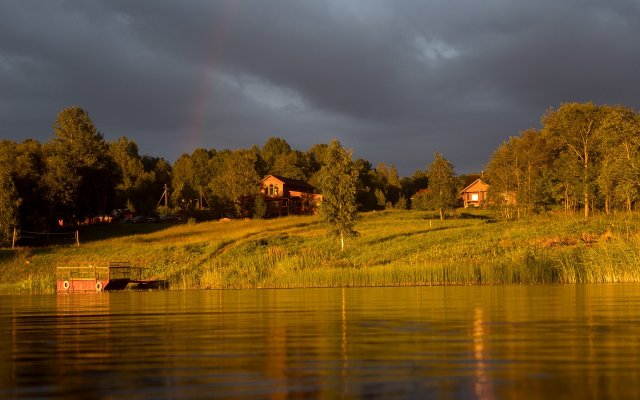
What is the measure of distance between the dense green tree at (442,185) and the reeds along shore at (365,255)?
10.4m

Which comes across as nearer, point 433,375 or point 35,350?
point 433,375

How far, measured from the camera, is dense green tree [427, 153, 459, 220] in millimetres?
104625

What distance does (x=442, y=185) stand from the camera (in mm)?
105438

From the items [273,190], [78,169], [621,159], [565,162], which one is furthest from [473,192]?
[621,159]

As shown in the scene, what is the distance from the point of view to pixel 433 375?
844 cm

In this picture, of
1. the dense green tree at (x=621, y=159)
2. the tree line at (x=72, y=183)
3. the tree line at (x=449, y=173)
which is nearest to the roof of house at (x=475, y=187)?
the tree line at (x=72, y=183)

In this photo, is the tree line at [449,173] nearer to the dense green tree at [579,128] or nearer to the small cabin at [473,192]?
the dense green tree at [579,128]

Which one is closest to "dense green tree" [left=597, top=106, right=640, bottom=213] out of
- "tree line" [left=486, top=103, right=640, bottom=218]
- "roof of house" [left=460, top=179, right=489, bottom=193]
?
"tree line" [left=486, top=103, right=640, bottom=218]

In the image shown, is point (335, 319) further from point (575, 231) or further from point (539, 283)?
point (575, 231)

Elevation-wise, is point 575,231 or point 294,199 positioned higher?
point 294,199

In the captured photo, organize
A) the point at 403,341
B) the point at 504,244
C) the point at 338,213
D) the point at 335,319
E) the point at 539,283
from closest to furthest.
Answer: the point at 403,341 → the point at 335,319 → the point at 539,283 → the point at 504,244 → the point at 338,213

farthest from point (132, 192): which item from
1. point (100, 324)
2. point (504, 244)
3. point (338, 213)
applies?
point (100, 324)

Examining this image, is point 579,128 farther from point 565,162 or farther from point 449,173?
point 449,173

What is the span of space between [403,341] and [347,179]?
5739 centimetres
